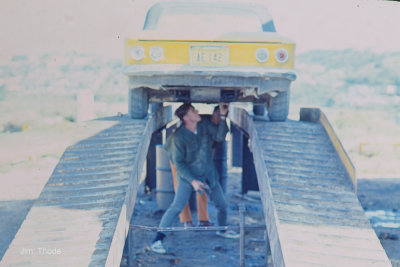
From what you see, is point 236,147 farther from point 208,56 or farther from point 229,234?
point 208,56

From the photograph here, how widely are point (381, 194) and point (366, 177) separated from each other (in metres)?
1.75

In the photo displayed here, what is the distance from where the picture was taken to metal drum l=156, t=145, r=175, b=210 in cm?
681

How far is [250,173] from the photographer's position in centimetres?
745

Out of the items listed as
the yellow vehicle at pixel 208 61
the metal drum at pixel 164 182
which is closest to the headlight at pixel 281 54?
the yellow vehicle at pixel 208 61

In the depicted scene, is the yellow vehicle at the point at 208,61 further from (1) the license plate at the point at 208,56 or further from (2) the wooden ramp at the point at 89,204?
(2) the wooden ramp at the point at 89,204

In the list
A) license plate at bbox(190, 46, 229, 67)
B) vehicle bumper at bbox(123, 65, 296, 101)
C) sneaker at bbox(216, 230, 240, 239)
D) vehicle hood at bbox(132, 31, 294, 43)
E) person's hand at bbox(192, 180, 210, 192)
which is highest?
vehicle hood at bbox(132, 31, 294, 43)

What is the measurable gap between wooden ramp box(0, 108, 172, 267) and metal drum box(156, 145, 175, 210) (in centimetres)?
129

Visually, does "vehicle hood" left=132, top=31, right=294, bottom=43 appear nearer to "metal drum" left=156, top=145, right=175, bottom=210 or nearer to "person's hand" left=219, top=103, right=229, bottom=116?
"person's hand" left=219, top=103, right=229, bottom=116

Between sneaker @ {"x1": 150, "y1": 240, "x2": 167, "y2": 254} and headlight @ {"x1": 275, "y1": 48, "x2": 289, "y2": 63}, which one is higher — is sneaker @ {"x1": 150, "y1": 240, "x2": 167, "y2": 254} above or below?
below

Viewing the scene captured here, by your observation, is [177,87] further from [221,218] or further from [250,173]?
[250,173]

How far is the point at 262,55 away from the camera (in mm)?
4766

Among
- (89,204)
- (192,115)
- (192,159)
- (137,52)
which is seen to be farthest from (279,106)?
(89,204)

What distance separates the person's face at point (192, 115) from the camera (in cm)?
520

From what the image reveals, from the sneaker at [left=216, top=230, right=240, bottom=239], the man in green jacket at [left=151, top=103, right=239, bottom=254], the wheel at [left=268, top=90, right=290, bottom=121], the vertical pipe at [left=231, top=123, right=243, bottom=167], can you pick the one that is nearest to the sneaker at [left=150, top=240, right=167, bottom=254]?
the man in green jacket at [left=151, top=103, right=239, bottom=254]
